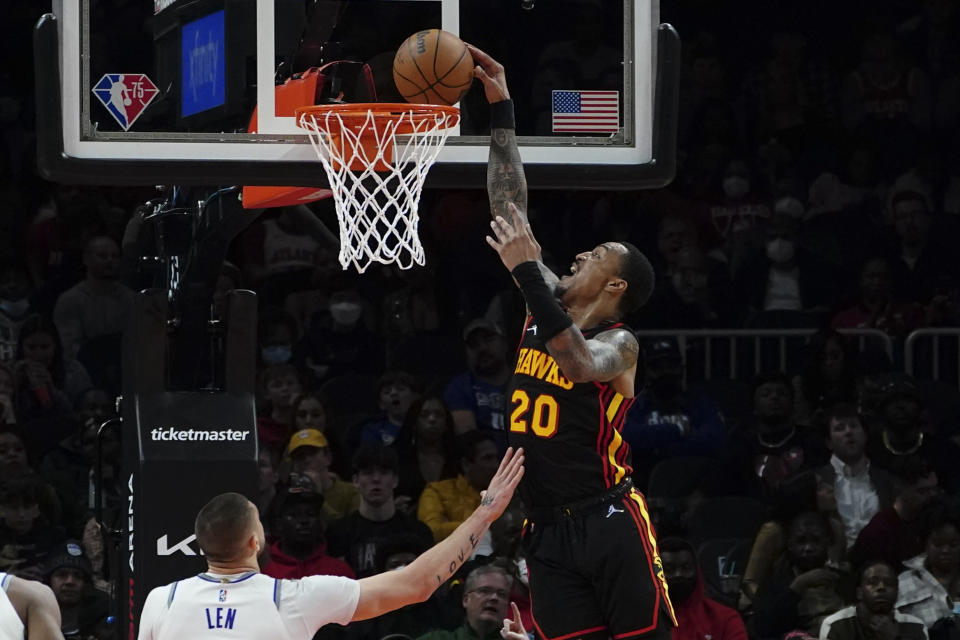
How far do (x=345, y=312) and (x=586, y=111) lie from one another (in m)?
4.46

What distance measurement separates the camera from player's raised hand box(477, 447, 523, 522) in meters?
5.04

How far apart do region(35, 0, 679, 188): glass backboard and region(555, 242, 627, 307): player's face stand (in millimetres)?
507

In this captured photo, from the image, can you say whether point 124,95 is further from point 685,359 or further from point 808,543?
point 685,359

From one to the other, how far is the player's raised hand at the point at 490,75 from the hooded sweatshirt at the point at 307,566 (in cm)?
314

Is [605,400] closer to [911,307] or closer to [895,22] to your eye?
[911,307]

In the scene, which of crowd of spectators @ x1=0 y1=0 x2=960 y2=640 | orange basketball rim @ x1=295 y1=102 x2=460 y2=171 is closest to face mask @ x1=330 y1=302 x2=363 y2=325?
crowd of spectators @ x1=0 y1=0 x2=960 y2=640

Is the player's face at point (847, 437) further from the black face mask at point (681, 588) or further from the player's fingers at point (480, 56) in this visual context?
the player's fingers at point (480, 56)

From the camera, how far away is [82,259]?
11.0 m

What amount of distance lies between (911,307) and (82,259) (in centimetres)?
525

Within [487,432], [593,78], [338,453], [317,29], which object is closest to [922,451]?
[487,432]

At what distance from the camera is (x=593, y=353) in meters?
5.47

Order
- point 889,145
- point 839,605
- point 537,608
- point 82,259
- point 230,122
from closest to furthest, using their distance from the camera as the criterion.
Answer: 1. point 537,608
2. point 230,122
3. point 839,605
4. point 82,259
5. point 889,145

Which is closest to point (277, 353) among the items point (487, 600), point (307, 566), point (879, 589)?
point (307, 566)

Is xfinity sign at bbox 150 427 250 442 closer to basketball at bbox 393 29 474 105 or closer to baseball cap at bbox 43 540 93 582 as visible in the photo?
basketball at bbox 393 29 474 105
